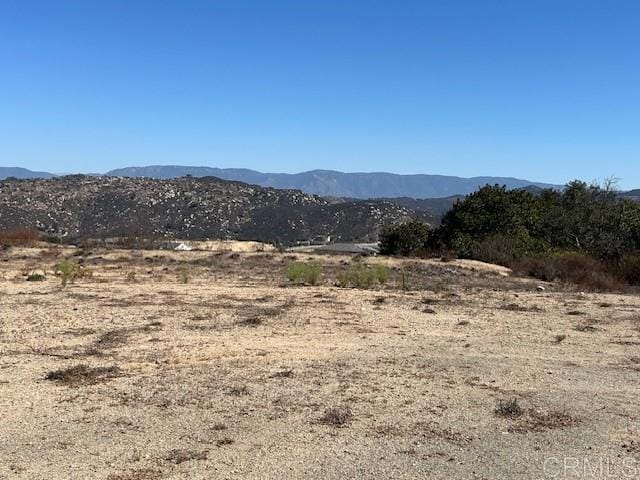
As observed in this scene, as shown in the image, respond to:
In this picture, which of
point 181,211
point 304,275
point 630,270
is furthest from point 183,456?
point 181,211

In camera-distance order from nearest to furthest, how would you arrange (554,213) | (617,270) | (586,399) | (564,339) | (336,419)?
(336,419), (586,399), (564,339), (617,270), (554,213)

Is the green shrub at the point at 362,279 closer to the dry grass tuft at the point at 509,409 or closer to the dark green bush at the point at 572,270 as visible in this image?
the dark green bush at the point at 572,270

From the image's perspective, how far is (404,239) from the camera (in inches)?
1448

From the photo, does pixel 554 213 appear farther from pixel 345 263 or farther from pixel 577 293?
pixel 577 293

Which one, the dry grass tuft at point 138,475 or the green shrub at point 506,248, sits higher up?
the dry grass tuft at point 138,475

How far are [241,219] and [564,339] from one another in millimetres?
57883

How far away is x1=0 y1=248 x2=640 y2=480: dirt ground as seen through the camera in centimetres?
547

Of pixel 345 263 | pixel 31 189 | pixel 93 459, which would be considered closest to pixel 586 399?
pixel 93 459

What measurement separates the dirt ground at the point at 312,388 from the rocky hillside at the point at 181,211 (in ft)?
142

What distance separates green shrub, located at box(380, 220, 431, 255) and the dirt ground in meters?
20.9

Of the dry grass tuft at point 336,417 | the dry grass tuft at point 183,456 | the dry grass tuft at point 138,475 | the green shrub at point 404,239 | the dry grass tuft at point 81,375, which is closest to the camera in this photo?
the dry grass tuft at point 138,475

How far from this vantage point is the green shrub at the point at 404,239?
36.6 meters

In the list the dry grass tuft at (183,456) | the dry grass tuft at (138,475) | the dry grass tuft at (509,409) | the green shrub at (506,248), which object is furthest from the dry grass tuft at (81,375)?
the green shrub at (506,248)

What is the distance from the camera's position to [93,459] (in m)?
5.40
